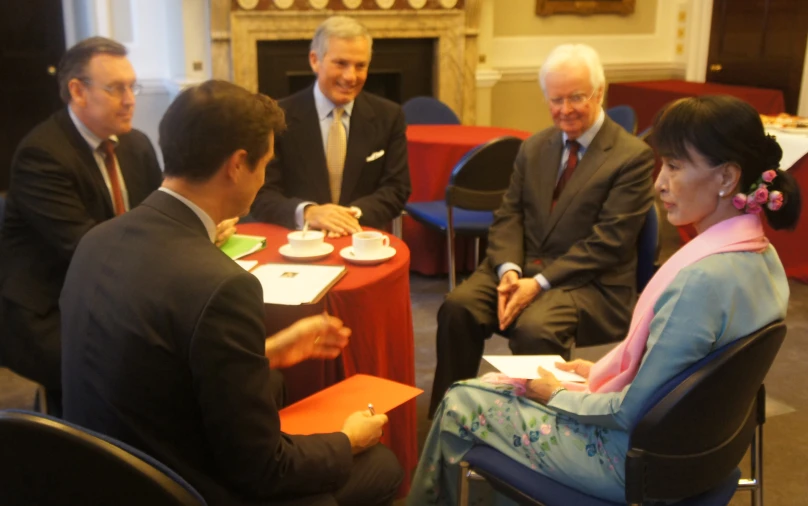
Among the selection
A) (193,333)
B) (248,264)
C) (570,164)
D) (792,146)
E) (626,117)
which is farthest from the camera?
(626,117)

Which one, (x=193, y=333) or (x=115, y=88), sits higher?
(x=115, y=88)

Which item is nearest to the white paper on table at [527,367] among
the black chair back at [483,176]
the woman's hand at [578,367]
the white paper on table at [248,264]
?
the woman's hand at [578,367]

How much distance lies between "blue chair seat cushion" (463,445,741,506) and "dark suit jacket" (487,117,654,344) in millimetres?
863

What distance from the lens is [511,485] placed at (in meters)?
1.65

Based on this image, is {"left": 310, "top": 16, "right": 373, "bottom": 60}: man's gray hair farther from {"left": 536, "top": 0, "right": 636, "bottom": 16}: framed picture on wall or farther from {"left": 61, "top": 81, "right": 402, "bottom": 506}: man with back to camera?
{"left": 536, "top": 0, "right": 636, "bottom": 16}: framed picture on wall

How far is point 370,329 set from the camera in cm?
207

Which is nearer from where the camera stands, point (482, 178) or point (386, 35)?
point (482, 178)

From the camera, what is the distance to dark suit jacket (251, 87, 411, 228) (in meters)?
2.87

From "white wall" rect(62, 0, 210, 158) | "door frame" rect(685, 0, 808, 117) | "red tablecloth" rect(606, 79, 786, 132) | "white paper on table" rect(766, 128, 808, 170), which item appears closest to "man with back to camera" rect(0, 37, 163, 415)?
"white wall" rect(62, 0, 210, 158)

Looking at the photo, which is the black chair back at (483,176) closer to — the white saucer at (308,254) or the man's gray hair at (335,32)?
the man's gray hair at (335,32)

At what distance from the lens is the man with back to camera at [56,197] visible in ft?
7.12

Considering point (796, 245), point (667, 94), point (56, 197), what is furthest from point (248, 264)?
point (667, 94)

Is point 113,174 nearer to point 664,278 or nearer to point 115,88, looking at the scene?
point 115,88

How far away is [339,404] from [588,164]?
1238mm
